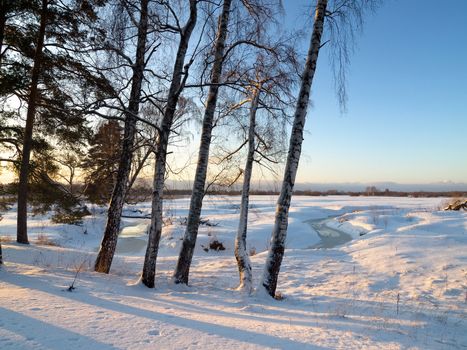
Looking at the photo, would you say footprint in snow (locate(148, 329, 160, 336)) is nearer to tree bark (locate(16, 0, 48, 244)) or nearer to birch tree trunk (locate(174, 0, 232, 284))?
birch tree trunk (locate(174, 0, 232, 284))

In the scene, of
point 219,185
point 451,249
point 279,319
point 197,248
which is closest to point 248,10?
point 219,185

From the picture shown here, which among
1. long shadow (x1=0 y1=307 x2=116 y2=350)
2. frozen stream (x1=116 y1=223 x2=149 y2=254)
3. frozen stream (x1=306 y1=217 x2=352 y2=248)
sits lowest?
frozen stream (x1=116 y1=223 x2=149 y2=254)

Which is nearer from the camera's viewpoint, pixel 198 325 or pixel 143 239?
pixel 198 325

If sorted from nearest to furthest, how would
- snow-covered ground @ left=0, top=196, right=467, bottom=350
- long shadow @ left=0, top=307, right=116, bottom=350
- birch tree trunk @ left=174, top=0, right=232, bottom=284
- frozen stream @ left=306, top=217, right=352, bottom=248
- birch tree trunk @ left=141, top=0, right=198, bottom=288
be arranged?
long shadow @ left=0, top=307, right=116, bottom=350, snow-covered ground @ left=0, top=196, right=467, bottom=350, birch tree trunk @ left=141, top=0, right=198, bottom=288, birch tree trunk @ left=174, top=0, right=232, bottom=284, frozen stream @ left=306, top=217, right=352, bottom=248

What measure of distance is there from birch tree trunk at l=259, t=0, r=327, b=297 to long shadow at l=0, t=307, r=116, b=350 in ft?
11.4

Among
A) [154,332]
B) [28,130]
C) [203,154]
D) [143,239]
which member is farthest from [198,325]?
[143,239]

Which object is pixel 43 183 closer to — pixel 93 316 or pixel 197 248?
pixel 197 248

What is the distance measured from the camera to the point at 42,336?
8.90ft

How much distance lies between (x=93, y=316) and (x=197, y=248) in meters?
10.6

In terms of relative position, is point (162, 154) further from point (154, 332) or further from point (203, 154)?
point (154, 332)

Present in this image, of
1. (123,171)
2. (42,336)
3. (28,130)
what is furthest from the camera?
(28,130)

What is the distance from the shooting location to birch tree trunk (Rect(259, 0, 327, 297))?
5.41 m

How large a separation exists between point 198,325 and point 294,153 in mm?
3268

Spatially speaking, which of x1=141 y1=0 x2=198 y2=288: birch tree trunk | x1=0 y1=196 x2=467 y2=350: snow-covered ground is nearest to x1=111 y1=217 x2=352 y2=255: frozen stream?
x1=0 y1=196 x2=467 y2=350: snow-covered ground
